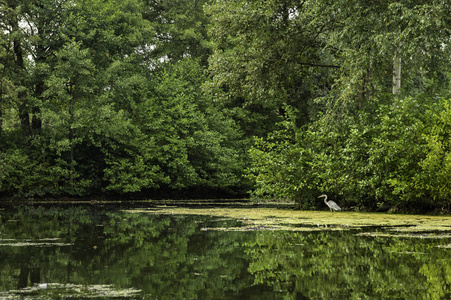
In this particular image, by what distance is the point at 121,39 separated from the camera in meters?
33.2

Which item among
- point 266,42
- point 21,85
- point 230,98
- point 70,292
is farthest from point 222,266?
point 230,98

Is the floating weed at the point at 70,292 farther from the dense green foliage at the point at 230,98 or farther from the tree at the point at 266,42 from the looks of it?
the tree at the point at 266,42

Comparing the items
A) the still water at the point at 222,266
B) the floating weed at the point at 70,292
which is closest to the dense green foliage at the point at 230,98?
the still water at the point at 222,266

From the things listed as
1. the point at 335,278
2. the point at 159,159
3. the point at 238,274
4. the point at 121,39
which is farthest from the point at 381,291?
the point at 121,39

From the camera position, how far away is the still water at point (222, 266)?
5.05m

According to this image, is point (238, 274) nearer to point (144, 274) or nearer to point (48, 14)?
point (144, 274)

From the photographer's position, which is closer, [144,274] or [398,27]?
[144,274]

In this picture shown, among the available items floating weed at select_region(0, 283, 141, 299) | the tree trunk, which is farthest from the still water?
the tree trunk

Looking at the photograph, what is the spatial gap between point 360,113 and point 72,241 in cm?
1223

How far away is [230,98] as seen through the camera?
1294 inches

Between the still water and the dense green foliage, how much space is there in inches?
299

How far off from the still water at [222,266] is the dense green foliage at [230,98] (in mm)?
7606

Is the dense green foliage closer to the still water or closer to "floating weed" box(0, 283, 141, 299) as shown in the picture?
the still water

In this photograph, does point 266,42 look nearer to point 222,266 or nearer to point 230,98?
point 230,98
